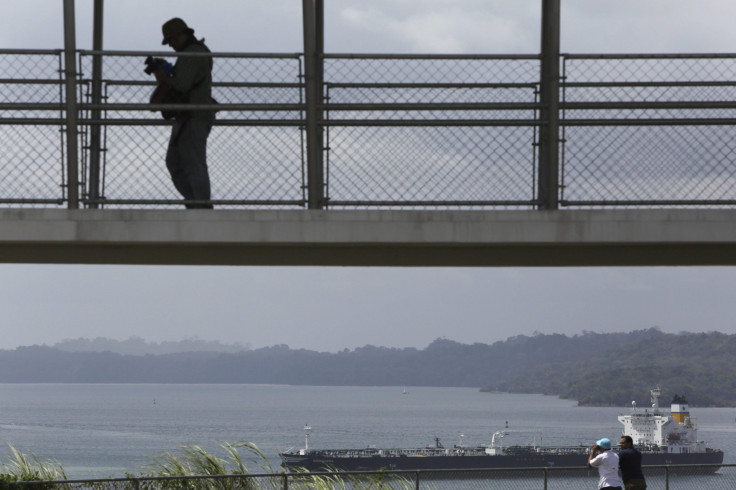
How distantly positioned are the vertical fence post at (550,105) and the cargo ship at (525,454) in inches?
3794

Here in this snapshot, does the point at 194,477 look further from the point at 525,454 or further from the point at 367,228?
the point at 525,454

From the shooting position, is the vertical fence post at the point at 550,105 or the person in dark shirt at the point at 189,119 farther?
the person in dark shirt at the point at 189,119

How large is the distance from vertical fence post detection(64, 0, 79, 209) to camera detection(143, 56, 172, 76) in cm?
73

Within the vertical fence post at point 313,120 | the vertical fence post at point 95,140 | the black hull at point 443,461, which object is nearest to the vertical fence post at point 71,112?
the vertical fence post at point 95,140

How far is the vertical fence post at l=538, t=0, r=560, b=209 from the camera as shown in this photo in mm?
10281

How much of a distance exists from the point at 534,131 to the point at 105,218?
14.1ft

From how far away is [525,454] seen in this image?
387 ft

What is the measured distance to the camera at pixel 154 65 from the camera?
1067 cm

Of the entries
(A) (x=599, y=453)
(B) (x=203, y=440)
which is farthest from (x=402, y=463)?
(A) (x=599, y=453)

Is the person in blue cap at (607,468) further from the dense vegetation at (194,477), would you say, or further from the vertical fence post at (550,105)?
the vertical fence post at (550,105)

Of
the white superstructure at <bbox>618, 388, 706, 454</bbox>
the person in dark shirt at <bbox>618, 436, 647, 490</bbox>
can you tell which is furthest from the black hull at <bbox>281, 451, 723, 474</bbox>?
the person in dark shirt at <bbox>618, 436, 647, 490</bbox>

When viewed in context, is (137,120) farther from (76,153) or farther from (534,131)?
(534,131)

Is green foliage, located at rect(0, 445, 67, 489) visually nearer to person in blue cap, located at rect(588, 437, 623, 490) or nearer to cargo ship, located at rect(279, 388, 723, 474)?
person in blue cap, located at rect(588, 437, 623, 490)

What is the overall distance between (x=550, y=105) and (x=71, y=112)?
4.73 m
